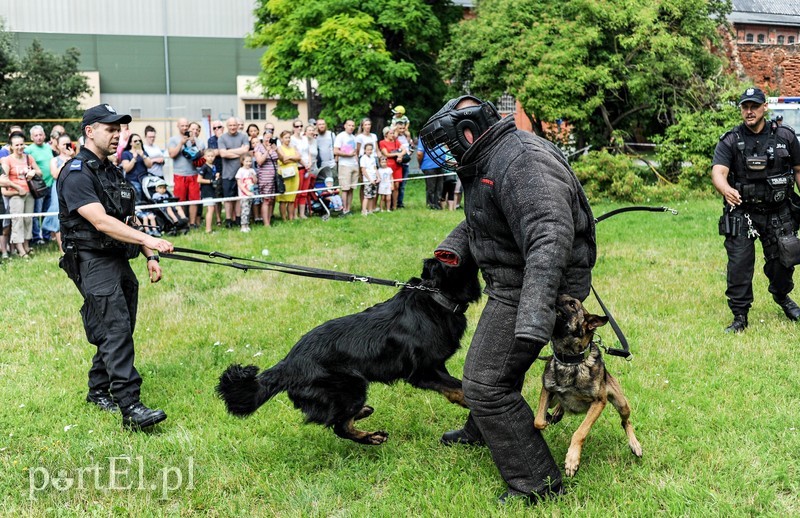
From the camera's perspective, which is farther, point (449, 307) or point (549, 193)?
point (449, 307)

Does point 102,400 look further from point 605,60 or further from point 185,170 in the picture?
point 605,60

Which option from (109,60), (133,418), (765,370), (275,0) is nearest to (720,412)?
(765,370)

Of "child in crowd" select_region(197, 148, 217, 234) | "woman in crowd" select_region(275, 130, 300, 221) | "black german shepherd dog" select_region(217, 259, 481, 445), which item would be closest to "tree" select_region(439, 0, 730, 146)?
"woman in crowd" select_region(275, 130, 300, 221)

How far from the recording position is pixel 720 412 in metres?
4.61

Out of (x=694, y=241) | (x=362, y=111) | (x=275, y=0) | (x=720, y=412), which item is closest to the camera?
(x=720, y=412)

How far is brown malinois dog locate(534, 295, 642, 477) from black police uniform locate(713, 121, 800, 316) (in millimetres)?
3418

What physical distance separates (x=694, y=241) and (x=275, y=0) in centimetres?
1777

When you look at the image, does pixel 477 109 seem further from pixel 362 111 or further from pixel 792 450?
pixel 362 111

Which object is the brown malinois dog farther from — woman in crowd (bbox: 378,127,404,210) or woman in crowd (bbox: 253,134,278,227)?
woman in crowd (bbox: 378,127,404,210)

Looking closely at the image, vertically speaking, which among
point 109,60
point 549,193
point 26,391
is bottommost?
point 26,391

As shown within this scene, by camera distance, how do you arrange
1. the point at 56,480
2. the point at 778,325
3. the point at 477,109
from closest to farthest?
1. the point at 477,109
2. the point at 56,480
3. the point at 778,325

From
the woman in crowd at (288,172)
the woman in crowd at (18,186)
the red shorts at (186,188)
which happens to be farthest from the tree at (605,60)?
the woman in crowd at (18,186)

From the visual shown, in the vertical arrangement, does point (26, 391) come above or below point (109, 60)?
below

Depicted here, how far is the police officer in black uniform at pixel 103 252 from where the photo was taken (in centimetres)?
469
